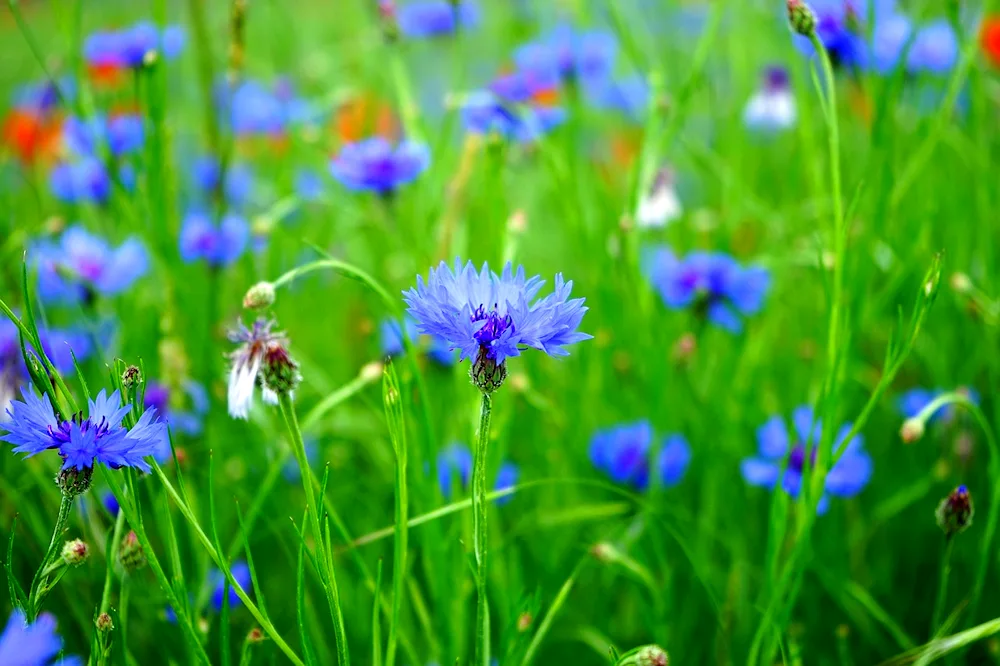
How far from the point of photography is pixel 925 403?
39.0 inches

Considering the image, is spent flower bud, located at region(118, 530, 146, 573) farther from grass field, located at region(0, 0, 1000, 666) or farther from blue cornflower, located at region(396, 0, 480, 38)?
blue cornflower, located at region(396, 0, 480, 38)

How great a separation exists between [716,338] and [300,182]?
90cm

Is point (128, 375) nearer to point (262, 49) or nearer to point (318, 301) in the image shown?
point (318, 301)

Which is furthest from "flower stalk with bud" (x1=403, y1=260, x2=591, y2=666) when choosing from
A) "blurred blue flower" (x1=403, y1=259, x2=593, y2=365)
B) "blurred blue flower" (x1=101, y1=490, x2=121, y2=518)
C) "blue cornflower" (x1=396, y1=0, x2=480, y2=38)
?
"blue cornflower" (x1=396, y1=0, x2=480, y2=38)

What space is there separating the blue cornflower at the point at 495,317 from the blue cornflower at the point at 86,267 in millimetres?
651

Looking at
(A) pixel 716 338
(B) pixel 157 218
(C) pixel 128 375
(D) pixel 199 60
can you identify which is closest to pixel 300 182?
(D) pixel 199 60

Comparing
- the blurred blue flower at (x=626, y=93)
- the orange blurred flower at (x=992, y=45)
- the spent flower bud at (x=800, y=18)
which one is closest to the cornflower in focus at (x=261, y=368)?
the spent flower bud at (x=800, y=18)

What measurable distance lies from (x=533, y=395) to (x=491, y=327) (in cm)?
41

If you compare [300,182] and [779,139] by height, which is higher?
[300,182]

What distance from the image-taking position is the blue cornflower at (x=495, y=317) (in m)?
0.51

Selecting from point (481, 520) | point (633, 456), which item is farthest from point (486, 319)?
point (633, 456)

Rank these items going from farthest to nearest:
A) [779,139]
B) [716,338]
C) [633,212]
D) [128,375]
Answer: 1. [779,139]
2. [716,338]
3. [633,212]
4. [128,375]

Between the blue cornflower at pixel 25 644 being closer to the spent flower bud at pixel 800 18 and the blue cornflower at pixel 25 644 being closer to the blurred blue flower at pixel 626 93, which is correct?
the spent flower bud at pixel 800 18

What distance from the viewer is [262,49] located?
2.68 meters
